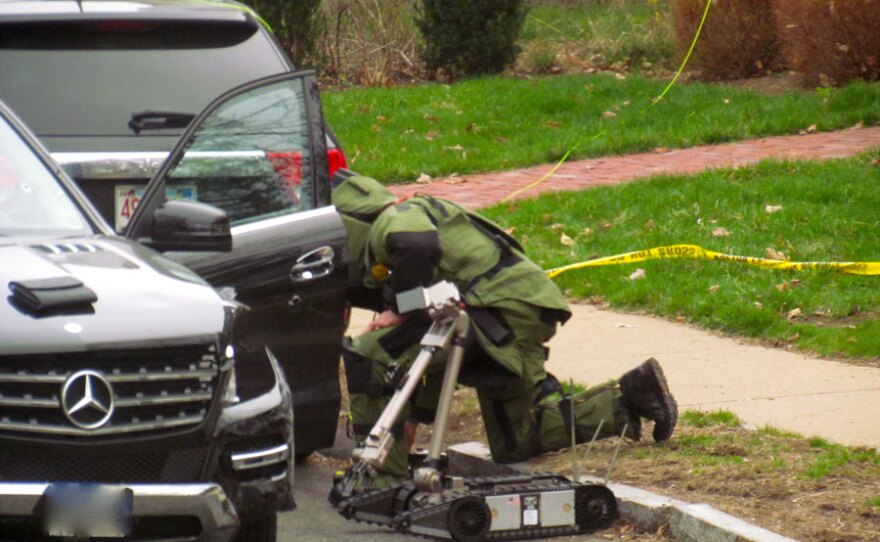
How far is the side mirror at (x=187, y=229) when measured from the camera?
4.82m

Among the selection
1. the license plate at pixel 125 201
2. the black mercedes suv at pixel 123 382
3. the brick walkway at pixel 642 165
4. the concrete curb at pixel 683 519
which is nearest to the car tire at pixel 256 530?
the black mercedes suv at pixel 123 382

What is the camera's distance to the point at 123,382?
3.93 m

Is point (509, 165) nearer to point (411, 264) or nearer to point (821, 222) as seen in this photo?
point (821, 222)

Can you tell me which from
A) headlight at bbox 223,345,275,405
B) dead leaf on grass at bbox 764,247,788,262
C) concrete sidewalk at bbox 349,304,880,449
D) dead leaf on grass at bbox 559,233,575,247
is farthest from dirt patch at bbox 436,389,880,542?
dead leaf on grass at bbox 559,233,575,247

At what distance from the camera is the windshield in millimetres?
4852

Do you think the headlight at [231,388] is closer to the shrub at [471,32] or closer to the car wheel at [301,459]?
the car wheel at [301,459]

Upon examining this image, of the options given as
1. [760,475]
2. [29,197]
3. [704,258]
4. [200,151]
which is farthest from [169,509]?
[704,258]

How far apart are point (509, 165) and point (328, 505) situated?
796 cm

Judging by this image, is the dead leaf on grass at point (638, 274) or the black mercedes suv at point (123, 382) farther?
the dead leaf on grass at point (638, 274)

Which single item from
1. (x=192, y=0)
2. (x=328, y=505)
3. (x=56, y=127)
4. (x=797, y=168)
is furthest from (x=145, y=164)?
(x=797, y=168)

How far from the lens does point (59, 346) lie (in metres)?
3.84

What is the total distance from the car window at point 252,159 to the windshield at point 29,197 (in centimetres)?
58

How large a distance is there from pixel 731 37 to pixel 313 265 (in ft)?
38.3

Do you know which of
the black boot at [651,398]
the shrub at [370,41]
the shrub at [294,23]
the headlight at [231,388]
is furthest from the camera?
the shrub at [370,41]
